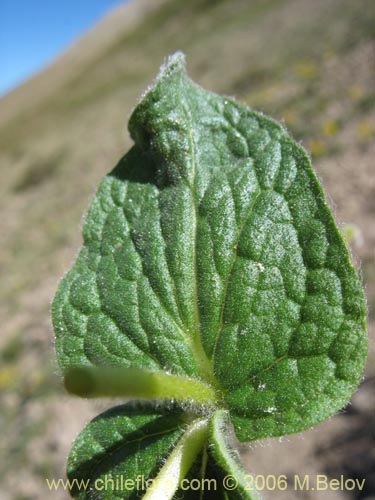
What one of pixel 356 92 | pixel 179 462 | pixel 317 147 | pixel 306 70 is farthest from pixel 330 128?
pixel 179 462

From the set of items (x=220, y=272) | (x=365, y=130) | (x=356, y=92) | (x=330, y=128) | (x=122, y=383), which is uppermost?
(x=356, y=92)

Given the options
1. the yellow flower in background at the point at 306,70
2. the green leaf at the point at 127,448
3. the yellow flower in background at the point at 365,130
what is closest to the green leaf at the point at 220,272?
the green leaf at the point at 127,448

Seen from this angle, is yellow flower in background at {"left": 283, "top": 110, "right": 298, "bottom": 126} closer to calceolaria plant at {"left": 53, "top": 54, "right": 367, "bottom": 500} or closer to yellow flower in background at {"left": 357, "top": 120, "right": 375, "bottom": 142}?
yellow flower in background at {"left": 357, "top": 120, "right": 375, "bottom": 142}

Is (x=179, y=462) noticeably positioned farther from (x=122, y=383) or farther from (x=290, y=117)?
(x=290, y=117)

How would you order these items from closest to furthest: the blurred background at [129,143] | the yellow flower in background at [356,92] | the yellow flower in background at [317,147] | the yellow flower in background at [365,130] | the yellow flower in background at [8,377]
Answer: the blurred background at [129,143] → the yellow flower in background at [8,377] → the yellow flower in background at [365,130] → the yellow flower in background at [317,147] → the yellow flower in background at [356,92]

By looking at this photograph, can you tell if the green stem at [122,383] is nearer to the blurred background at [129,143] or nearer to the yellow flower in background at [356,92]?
the blurred background at [129,143]

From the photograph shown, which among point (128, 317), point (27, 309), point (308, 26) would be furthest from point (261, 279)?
point (308, 26)
